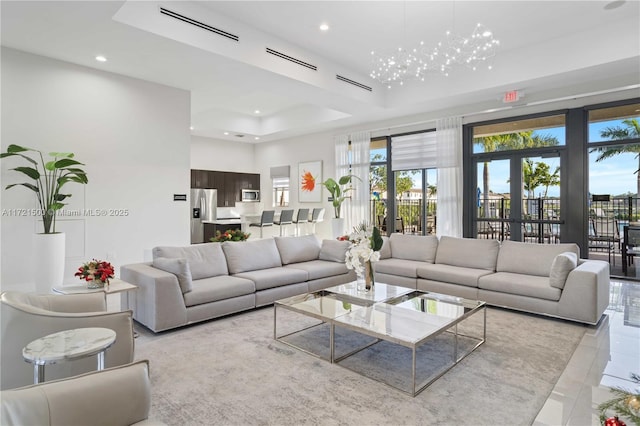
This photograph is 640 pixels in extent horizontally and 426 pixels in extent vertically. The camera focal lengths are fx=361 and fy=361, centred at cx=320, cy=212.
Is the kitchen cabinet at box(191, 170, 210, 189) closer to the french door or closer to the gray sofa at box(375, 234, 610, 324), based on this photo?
the gray sofa at box(375, 234, 610, 324)

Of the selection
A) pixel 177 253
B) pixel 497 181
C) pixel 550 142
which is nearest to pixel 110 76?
pixel 177 253

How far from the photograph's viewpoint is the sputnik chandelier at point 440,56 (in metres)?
4.34

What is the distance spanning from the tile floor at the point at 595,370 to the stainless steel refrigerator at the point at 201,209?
8479mm

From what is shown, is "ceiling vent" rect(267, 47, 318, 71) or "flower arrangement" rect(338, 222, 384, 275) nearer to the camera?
"flower arrangement" rect(338, 222, 384, 275)

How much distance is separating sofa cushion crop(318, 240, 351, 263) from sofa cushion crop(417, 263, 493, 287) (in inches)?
43.7

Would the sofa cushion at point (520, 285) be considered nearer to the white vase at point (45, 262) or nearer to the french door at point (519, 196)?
the french door at point (519, 196)

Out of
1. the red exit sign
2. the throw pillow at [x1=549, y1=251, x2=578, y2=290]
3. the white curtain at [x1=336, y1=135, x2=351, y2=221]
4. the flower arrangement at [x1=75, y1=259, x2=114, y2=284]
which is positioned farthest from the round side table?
the white curtain at [x1=336, y1=135, x2=351, y2=221]

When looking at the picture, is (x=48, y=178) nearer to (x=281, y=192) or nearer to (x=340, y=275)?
(x=340, y=275)

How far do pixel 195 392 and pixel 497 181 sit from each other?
633 cm

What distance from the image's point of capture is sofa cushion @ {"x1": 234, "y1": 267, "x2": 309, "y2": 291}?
4320mm

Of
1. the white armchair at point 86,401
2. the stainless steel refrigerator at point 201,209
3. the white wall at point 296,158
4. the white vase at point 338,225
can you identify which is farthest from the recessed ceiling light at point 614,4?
the stainless steel refrigerator at point 201,209

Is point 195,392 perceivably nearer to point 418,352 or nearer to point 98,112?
point 418,352

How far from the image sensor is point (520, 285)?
412cm

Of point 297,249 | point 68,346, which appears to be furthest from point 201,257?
point 68,346
